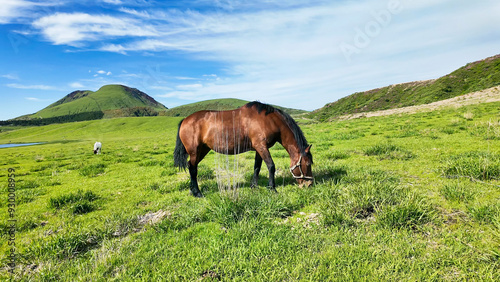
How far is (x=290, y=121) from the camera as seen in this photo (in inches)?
244

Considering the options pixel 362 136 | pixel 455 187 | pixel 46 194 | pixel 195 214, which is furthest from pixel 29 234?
pixel 362 136

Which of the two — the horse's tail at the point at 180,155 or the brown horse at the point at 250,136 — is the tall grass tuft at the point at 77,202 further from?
the brown horse at the point at 250,136

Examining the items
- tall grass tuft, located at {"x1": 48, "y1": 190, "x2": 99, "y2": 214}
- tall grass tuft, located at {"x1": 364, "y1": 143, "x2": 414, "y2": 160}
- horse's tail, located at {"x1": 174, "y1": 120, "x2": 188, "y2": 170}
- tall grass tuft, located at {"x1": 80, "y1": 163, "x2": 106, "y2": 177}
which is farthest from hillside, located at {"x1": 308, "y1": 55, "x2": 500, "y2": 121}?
tall grass tuft, located at {"x1": 80, "y1": 163, "x2": 106, "y2": 177}

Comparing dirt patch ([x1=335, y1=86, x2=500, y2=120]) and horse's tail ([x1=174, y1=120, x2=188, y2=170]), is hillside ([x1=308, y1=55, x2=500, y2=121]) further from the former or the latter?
horse's tail ([x1=174, y1=120, x2=188, y2=170])

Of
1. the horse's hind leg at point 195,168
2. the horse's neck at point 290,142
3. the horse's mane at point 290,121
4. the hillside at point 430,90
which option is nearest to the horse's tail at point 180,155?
the horse's hind leg at point 195,168

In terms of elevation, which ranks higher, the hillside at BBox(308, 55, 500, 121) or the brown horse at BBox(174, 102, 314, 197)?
the hillside at BBox(308, 55, 500, 121)

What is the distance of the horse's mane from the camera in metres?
6.01

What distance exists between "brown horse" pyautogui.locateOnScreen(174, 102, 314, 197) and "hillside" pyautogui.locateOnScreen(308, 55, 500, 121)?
4950 cm

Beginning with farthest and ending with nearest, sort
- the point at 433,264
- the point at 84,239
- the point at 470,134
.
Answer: the point at 470,134 < the point at 84,239 < the point at 433,264

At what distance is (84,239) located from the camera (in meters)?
4.02

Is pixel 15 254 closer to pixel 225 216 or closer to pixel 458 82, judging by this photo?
pixel 225 216

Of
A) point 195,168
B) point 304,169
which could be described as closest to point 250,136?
point 304,169

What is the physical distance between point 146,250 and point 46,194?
715cm

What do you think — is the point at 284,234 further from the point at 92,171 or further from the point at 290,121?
the point at 92,171
